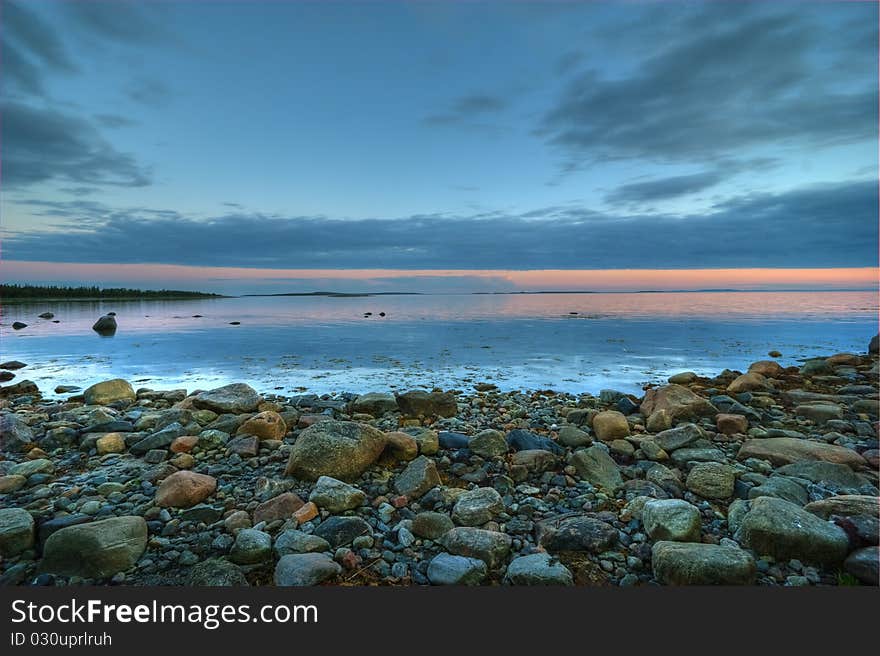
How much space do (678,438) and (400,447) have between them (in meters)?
4.55

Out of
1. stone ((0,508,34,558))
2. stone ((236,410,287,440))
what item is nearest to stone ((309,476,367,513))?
stone ((236,410,287,440))

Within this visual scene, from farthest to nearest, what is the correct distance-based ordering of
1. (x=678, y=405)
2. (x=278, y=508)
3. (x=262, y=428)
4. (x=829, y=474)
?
(x=678, y=405) → (x=262, y=428) → (x=829, y=474) → (x=278, y=508)

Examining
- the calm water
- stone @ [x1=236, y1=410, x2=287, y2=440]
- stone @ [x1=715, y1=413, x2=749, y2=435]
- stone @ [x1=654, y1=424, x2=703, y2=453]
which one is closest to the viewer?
stone @ [x1=654, y1=424, x2=703, y2=453]

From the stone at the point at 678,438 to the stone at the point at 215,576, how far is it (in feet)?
20.6

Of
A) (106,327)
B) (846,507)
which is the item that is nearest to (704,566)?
(846,507)

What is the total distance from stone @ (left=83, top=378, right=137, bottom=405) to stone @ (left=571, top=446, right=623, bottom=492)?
1095 centimetres

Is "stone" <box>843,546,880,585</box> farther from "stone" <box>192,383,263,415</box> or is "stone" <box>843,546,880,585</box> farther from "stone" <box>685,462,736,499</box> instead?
"stone" <box>192,383,263,415</box>

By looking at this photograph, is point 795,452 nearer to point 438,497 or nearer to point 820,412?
point 820,412

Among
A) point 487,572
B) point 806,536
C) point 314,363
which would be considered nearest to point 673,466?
point 806,536

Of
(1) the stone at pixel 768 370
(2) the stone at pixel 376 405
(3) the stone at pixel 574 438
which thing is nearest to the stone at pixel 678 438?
(3) the stone at pixel 574 438

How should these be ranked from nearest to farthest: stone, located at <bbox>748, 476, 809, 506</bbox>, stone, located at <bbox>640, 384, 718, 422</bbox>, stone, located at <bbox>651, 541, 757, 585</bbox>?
1. stone, located at <bbox>651, 541, 757, 585</bbox>
2. stone, located at <bbox>748, 476, 809, 506</bbox>
3. stone, located at <bbox>640, 384, 718, 422</bbox>

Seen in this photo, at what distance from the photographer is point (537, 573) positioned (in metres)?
3.99

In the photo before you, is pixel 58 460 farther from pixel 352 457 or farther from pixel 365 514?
pixel 365 514

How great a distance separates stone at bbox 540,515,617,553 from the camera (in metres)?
4.42
